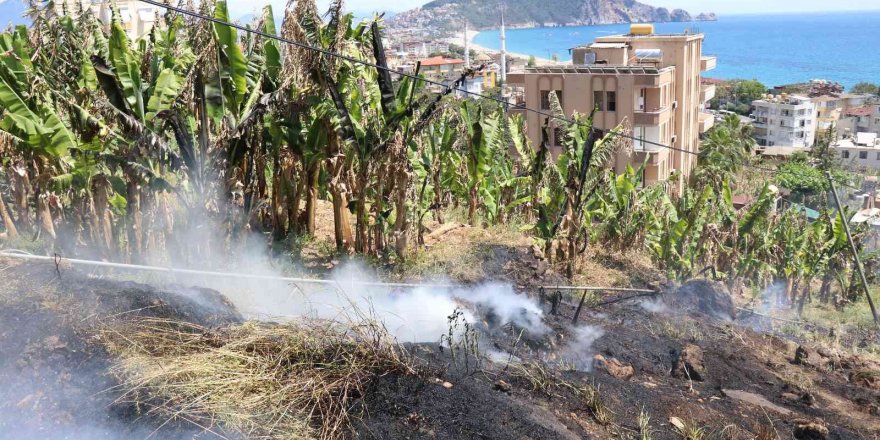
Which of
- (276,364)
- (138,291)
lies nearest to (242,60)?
(138,291)

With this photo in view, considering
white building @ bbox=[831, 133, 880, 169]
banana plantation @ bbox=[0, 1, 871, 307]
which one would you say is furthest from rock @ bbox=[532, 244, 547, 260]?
white building @ bbox=[831, 133, 880, 169]

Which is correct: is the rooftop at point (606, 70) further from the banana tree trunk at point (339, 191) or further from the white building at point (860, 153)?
the white building at point (860, 153)

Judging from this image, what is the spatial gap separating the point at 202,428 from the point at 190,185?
17.5 feet

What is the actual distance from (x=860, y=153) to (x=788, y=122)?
9.39m

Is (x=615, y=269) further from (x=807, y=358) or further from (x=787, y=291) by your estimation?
(x=787, y=291)

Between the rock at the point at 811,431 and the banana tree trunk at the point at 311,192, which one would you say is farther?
the banana tree trunk at the point at 311,192

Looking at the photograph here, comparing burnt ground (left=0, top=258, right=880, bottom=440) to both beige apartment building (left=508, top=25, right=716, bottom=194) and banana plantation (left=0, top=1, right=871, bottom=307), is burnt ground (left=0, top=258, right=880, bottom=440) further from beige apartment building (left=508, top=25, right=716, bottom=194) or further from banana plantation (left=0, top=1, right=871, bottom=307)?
beige apartment building (left=508, top=25, right=716, bottom=194)

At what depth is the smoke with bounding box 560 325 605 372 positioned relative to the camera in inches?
305

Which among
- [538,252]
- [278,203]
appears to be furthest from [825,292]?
[278,203]

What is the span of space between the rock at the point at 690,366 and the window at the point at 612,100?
949 inches

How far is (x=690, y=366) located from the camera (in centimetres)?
765

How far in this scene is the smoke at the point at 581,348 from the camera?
774cm

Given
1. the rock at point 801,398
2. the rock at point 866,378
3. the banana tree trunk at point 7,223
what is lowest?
the rock at point 866,378

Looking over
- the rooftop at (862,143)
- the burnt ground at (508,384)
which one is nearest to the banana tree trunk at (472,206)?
the burnt ground at (508,384)
